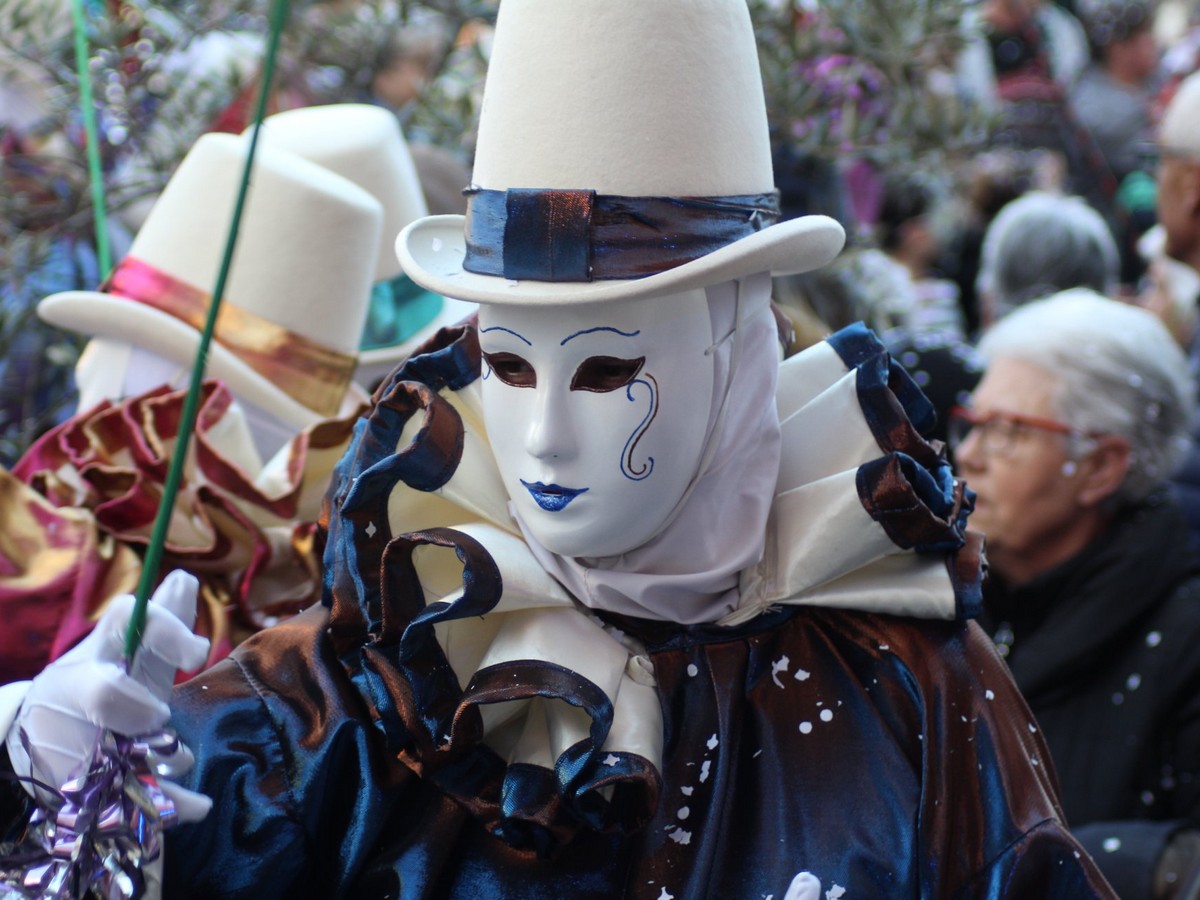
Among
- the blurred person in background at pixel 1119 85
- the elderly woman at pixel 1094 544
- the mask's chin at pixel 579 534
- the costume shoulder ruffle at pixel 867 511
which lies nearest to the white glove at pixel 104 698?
the mask's chin at pixel 579 534

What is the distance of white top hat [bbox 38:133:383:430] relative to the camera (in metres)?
2.34

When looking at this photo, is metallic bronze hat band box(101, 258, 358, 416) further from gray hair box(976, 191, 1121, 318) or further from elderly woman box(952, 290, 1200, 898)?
gray hair box(976, 191, 1121, 318)

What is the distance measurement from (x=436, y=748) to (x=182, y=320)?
1012 millimetres

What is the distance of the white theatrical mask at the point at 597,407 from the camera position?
1548 mm

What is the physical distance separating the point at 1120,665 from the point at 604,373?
1.56 m

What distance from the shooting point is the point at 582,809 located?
1542mm

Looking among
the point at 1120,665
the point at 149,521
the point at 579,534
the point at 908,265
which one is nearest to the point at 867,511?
the point at 579,534

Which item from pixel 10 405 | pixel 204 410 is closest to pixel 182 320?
pixel 204 410

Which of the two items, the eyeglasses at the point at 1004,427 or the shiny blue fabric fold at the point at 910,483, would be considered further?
the eyeglasses at the point at 1004,427

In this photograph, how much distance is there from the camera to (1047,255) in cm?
385

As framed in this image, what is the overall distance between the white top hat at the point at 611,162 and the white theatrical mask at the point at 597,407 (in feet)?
0.15

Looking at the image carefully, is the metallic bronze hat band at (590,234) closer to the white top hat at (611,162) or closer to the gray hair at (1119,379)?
the white top hat at (611,162)

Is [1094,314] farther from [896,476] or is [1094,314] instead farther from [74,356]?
[74,356]

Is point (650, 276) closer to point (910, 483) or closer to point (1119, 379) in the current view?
point (910, 483)
